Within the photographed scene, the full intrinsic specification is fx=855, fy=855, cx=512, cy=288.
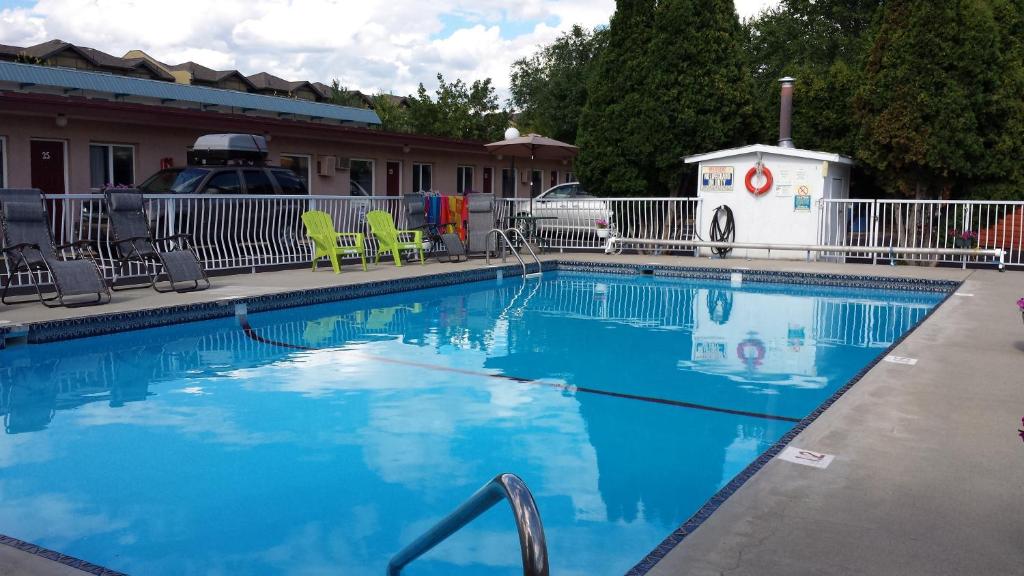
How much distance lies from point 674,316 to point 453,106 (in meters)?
25.3

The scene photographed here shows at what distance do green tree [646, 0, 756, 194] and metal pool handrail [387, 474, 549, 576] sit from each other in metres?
14.7

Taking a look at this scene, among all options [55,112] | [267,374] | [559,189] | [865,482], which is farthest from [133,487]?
[559,189]

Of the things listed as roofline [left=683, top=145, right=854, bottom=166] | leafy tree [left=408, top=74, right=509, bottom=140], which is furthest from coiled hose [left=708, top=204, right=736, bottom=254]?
leafy tree [left=408, top=74, right=509, bottom=140]

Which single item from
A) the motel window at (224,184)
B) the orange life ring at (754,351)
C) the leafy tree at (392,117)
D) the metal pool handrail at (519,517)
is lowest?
the orange life ring at (754,351)

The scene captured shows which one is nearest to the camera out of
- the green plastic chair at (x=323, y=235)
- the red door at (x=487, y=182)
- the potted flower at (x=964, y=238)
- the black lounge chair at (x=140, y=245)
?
the black lounge chair at (x=140, y=245)

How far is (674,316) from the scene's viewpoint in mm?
9734

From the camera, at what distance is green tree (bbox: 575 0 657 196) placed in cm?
1642

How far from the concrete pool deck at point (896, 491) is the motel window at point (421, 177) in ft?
52.7

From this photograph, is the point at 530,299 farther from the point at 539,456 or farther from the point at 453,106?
the point at 453,106

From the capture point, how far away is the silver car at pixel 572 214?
16.4 metres

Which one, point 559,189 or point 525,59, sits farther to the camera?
point 525,59

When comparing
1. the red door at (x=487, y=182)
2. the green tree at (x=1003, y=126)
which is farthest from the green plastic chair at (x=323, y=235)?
the red door at (x=487, y=182)

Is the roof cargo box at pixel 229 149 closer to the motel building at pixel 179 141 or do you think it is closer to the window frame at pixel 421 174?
the motel building at pixel 179 141

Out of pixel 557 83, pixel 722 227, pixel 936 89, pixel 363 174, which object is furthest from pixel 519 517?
pixel 557 83
